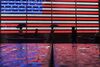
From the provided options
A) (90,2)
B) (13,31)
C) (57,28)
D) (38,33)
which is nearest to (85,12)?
(90,2)

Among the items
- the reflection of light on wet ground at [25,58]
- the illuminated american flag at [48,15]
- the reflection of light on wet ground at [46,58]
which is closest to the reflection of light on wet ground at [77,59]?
the reflection of light on wet ground at [46,58]

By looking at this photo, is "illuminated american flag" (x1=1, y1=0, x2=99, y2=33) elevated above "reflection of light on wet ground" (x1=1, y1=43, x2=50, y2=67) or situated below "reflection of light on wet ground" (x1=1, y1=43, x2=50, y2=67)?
above

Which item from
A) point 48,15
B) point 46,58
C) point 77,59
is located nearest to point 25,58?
point 46,58

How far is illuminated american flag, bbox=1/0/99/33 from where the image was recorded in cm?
1488

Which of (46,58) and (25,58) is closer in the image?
(46,58)

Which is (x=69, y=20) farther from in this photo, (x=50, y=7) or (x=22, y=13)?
(x=22, y=13)

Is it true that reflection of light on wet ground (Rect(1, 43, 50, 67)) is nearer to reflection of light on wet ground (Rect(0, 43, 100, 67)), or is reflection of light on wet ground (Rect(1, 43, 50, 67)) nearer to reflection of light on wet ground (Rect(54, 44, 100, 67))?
reflection of light on wet ground (Rect(0, 43, 100, 67))

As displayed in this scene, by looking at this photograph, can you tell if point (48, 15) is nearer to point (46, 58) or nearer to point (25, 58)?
point (25, 58)

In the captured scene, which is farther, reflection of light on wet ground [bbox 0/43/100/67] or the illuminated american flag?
the illuminated american flag

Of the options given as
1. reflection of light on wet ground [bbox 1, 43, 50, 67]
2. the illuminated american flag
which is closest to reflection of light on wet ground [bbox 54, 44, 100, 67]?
reflection of light on wet ground [bbox 1, 43, 50, 67]

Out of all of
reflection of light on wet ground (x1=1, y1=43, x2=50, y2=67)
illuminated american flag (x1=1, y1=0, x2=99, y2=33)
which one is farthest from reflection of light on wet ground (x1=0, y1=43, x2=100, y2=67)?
illuminated american flag (x1=1, y1=0, x2=99, y2=33)

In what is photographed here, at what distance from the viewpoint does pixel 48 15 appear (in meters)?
14.9

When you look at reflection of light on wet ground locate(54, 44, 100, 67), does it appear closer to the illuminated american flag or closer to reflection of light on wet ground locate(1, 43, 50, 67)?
reflection of light on wet ground locate(1, 43, 50, 67)

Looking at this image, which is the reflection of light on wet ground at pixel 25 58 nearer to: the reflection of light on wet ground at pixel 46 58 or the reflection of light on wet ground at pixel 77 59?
the reflection of light on wet ground at pixel 46 58
